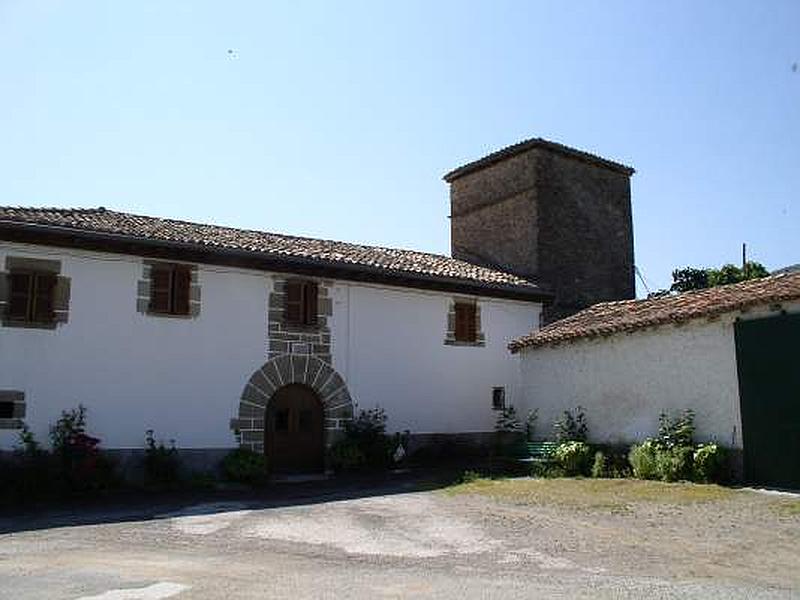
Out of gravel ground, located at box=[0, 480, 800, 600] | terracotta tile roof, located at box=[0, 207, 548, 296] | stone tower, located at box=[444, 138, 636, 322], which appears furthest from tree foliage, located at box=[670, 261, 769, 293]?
gravel ground, located at box=[0, 480, 800, 600]

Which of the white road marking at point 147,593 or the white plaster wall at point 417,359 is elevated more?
the white plaster wall at point 417,359

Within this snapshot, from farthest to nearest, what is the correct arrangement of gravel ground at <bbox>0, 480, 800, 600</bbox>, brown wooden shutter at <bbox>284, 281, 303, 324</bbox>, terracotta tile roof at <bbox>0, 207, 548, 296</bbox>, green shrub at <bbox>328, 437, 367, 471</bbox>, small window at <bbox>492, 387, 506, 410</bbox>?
small window at <bbox>492, 387, 506, 410</bbox>
brown wooden shutter at <bbox>284, 281, 303, 324</bbox>
green shrub at <bbox>328, 437, 367, 471</bbox>
terracotta tile roof at <bbox>0, 207, 548, 296</bbox>
gravel ground at <bbox>0, 480, 800, 600</bbox>

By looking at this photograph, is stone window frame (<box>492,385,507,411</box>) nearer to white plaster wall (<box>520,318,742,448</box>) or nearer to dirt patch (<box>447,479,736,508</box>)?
white plaster wall (<box>520,318,742,448</box>)

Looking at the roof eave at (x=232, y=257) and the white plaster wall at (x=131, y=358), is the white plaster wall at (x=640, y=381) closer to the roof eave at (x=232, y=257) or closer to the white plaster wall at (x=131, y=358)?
the roof eave at (x=232, y=257)

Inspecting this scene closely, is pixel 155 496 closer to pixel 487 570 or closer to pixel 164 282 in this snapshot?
pixel 164 282

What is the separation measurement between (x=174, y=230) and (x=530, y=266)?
1014cm

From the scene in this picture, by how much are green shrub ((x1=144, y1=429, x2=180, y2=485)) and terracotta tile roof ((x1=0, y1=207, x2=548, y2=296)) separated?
11.4 feet

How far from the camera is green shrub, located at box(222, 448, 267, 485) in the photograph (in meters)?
12.5

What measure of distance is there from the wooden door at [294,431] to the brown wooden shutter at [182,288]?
95.2 inches

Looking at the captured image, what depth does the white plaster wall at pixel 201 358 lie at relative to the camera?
11.7 metres

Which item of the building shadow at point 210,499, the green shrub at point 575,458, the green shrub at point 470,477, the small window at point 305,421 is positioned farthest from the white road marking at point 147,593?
the small window at point 305,421

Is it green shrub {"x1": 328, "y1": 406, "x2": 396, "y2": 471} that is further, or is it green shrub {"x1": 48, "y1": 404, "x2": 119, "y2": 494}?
green shrub {"x1": 328, "y1": 406, "x2": 396, "y2": 471}

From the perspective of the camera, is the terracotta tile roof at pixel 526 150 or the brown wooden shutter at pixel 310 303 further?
the terracotta tile roof at pixel 526 150

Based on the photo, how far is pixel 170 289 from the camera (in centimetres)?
1286
